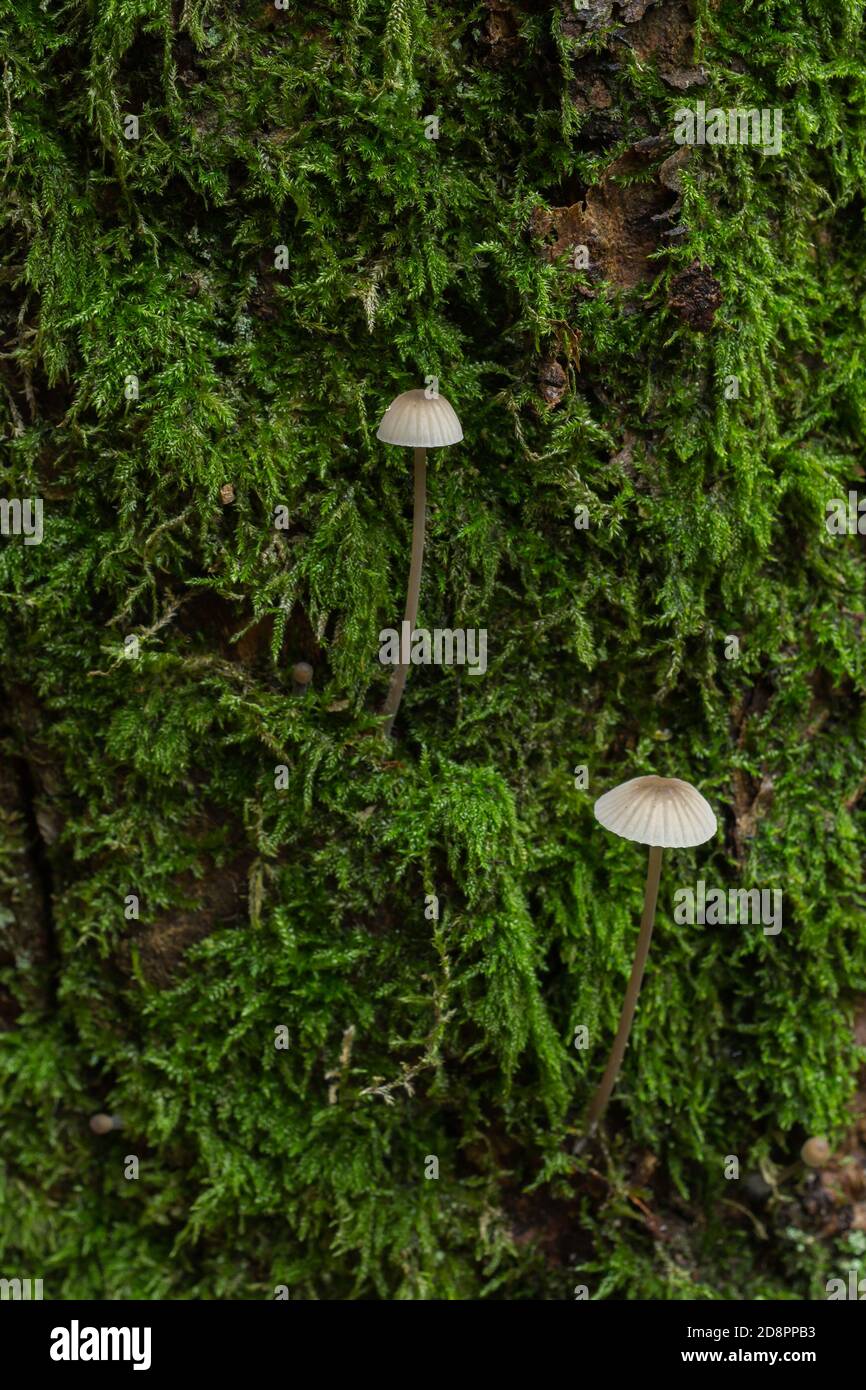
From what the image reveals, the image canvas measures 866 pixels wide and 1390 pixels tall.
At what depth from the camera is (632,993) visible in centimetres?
252

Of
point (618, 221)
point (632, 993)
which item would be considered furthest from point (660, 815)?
point (618, 221)

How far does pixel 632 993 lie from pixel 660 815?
533mm

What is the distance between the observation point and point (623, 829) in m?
2.29

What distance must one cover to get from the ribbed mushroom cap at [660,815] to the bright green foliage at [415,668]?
399mm

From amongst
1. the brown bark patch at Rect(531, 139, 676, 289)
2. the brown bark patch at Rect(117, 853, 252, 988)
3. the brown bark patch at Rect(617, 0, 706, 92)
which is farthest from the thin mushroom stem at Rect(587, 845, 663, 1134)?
the brown bark patch at Rect(617, 0, 706, 92)

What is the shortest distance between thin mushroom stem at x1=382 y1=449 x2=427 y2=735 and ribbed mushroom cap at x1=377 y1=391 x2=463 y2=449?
0.08m

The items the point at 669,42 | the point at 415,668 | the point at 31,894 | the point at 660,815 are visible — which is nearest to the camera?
the point at 660,815

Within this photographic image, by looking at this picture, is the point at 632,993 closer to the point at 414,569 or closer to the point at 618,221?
the point at 414,569

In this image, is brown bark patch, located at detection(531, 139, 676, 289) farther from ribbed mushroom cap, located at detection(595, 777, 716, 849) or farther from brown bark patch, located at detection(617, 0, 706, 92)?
ribbed mushroom cap, located at detection(595, 777, 716, 849)

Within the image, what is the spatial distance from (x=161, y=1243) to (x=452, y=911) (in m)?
1.34

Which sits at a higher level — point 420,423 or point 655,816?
point 420,423

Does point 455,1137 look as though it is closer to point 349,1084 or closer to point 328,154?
point 349,1084

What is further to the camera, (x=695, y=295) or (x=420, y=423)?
(x=695, y=295)

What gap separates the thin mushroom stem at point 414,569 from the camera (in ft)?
7.96
